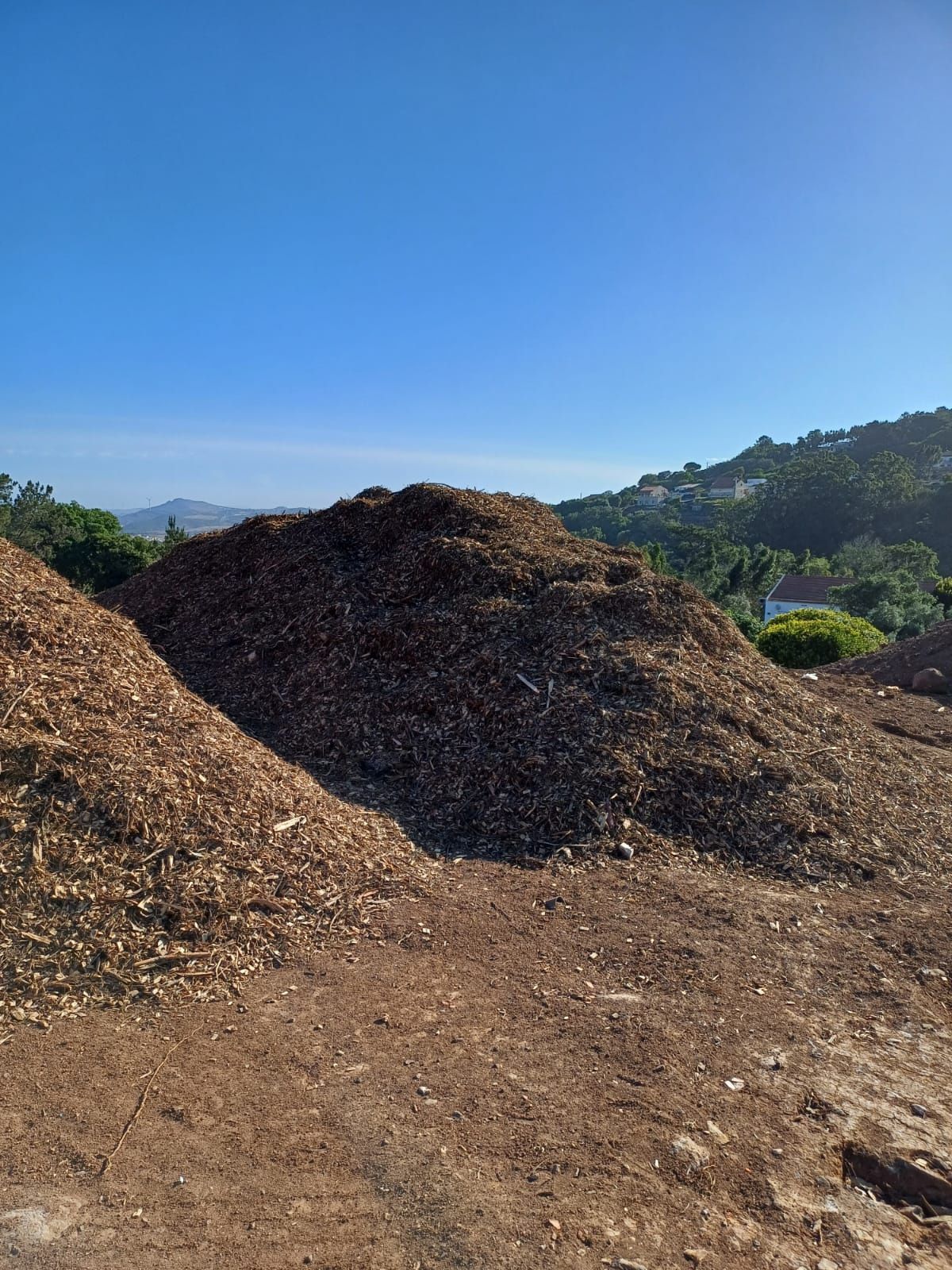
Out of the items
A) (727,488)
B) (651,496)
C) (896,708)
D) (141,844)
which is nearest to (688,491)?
(651,496)

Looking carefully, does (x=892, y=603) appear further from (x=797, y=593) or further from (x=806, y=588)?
(x=806, y=588)

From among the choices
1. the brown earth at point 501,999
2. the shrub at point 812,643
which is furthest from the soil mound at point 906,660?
the brown earth at point 501,999

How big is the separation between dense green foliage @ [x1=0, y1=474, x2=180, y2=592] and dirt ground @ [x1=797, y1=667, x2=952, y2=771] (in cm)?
1753

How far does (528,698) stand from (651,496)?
10437cm

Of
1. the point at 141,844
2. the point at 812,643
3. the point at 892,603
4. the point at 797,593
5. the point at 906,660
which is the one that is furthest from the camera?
the point at 797,593

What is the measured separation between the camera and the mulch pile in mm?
3119

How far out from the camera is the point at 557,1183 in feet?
7.21

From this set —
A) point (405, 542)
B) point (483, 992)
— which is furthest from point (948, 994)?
point (405, 542)

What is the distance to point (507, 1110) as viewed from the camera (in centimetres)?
249

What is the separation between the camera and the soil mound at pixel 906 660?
1042 cm

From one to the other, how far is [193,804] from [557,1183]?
251 cm

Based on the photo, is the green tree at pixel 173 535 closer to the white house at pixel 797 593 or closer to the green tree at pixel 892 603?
the green tree at pixel 892 603

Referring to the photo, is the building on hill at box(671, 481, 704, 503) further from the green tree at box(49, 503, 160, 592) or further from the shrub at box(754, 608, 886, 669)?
the shrub at box(754, 608, 886, 669)

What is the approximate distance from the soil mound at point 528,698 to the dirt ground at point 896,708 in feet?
4.10
